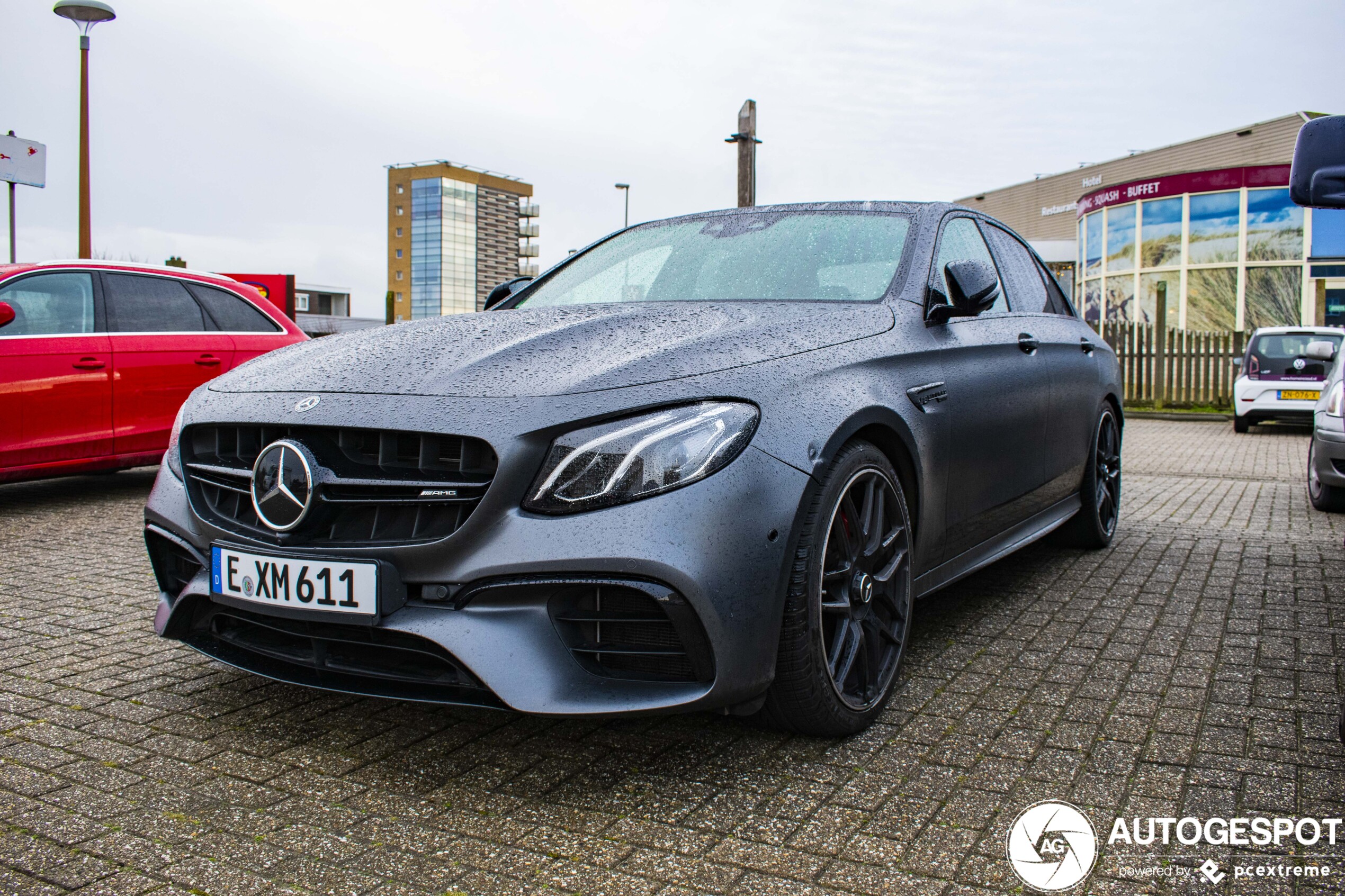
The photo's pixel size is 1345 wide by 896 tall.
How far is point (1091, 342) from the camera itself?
5.14m

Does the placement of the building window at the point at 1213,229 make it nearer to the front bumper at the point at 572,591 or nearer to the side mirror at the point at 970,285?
the side mirror at the point at 970,285

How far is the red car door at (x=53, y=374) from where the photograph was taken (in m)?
6.05

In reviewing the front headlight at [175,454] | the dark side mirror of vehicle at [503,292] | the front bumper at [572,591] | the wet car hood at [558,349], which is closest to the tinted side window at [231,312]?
the dark side mirror of vehicle at [503,292]

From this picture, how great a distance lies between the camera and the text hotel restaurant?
24.7 m

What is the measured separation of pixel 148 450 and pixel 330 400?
5.01 m

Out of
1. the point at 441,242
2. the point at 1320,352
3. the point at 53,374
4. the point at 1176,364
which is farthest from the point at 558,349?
the point at 441,242

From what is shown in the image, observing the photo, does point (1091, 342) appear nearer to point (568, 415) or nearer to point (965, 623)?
point (965, 623)

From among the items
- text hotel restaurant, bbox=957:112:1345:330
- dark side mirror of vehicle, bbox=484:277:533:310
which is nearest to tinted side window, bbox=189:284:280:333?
dark side mirror of vehicle, bbox=484:277:533:310

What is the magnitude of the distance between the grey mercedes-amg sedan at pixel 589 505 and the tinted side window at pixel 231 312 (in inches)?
186

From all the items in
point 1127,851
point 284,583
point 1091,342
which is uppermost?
point 1091,342

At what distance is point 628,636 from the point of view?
87.1 inches

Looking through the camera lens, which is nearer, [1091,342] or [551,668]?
[551,668]

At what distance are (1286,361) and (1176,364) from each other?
Answer: 4953mm

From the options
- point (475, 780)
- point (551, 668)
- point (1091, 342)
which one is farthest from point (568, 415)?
point (1091, 342)
